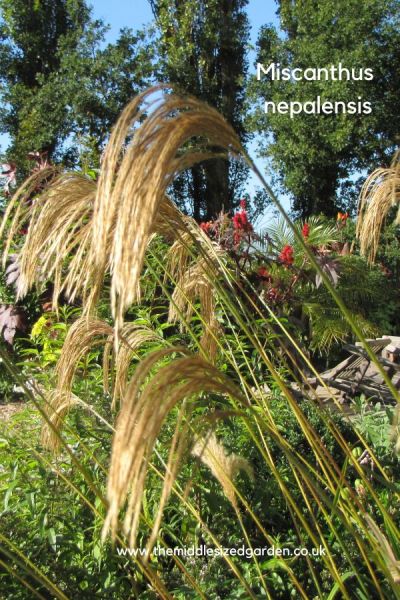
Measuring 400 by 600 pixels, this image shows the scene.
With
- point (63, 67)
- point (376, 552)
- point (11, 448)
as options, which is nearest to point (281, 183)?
point (63, 67)

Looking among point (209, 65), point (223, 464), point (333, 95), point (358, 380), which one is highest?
point (209, 65)

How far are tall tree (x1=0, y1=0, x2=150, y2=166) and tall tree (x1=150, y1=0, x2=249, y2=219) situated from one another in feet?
3.39

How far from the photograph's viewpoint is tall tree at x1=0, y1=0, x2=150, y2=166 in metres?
18.8

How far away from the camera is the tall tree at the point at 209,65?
18.4 m

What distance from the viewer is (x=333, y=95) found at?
1534cm

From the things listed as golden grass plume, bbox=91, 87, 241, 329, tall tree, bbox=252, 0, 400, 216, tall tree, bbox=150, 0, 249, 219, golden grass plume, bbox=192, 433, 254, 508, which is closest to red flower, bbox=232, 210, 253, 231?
golden grass plume, bbox=192, 433, 254, 508

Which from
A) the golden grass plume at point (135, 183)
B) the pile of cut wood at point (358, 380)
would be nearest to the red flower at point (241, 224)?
the pile of cut wood at point (358, 380)

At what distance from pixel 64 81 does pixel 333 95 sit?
8047mm

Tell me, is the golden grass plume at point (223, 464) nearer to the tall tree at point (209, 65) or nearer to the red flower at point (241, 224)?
the red flower at point (241, 224)

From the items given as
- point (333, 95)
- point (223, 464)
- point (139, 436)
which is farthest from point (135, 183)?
point (333, 95)

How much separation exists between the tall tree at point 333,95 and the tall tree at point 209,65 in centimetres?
185

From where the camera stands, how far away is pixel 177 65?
1838cm

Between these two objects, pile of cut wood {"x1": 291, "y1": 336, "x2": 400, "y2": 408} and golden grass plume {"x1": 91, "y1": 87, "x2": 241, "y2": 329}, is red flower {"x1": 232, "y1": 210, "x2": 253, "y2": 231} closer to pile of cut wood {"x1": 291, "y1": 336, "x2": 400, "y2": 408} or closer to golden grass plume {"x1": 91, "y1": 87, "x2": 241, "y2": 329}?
pile of cut wood {"x1": 291, "y1": 336, "x2": 400, "y2": 408}

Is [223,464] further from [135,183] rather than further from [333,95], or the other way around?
[333,95]
